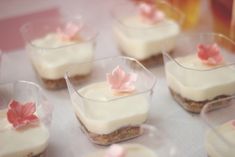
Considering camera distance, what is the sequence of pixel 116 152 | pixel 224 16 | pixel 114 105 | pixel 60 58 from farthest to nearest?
1. pixel 224 16
2. pixel 60 58
3. pixel 114 105
4. pixel 116 152

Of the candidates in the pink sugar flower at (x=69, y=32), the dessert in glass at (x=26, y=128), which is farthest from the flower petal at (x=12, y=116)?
the pink sugar flower at (x=69, y=32)

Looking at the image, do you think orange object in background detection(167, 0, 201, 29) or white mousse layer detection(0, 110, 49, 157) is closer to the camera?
white mousse layer detection(0, 110, 49, 157)

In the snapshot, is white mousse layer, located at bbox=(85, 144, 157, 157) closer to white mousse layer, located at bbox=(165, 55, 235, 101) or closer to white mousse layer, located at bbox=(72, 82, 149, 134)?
white mousse layer, located at bbox=(72, 82, 149, 134)

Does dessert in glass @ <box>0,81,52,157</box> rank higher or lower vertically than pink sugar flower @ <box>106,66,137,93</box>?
lower

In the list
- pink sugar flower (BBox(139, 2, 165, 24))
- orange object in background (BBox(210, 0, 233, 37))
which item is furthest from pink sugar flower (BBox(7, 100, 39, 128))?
orange object in background (BBox(210, 0, 233, 37))

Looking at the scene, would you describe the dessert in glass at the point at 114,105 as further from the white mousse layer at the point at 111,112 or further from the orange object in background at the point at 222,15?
the orange object in background at the point at 222,15

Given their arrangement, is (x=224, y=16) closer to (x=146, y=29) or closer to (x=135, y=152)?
(x=146, y=29)

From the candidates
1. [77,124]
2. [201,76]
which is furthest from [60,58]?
[201,76]
